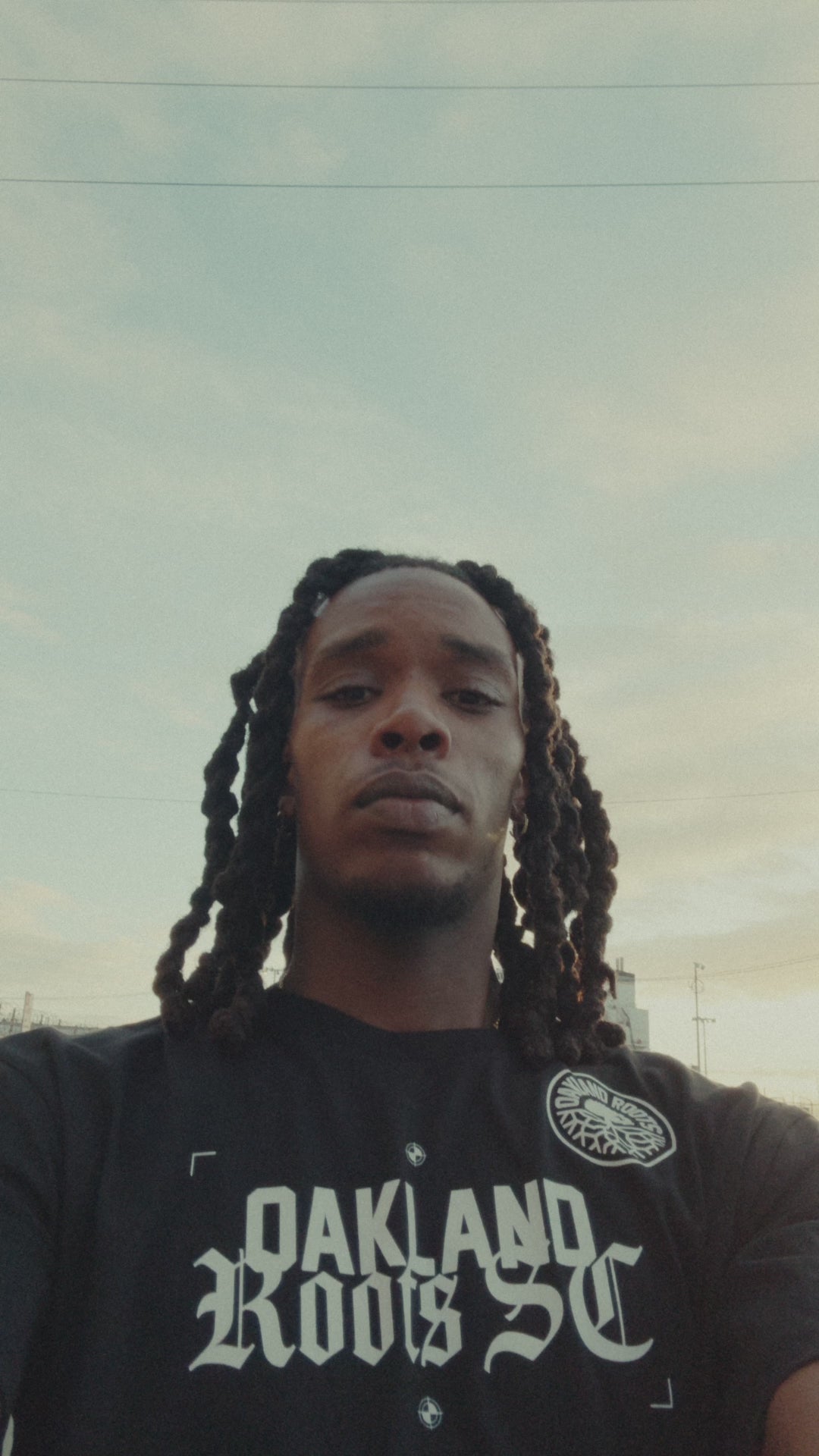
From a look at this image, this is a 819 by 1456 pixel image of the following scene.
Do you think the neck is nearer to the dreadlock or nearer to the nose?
the dreadlock

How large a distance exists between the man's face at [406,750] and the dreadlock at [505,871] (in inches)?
3.3

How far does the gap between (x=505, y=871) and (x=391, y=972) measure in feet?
2.63

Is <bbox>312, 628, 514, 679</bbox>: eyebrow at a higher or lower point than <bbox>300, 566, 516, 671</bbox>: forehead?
lower

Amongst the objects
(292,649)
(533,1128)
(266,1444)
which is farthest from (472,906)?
(266,1444)

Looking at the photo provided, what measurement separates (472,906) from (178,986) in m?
0.77

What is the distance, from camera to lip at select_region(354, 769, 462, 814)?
107 inches

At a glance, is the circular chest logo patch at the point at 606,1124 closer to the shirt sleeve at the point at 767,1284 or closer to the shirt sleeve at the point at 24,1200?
the shirt sleeve at the point at 767,1284

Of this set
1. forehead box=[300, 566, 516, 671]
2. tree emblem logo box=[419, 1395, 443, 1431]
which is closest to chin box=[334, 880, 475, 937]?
forehead box=[300, 566, 516, 671]

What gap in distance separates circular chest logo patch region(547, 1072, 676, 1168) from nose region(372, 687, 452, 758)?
85 cm

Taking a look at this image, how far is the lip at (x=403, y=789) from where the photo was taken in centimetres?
272

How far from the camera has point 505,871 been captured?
3451 mm

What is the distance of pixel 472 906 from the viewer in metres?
2.84

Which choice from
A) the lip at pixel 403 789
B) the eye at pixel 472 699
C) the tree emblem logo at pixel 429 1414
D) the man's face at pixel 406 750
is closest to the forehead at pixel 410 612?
the man's face at pixel 406 750

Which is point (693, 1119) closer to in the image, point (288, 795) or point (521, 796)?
point (521, 796)
